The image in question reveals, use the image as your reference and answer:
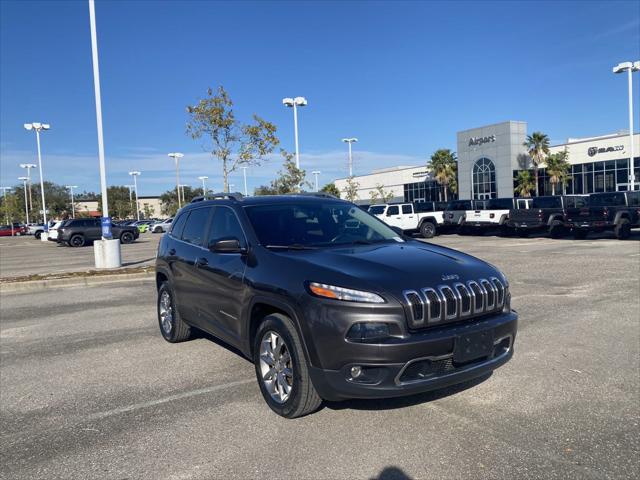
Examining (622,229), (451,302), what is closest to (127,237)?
(622,229)

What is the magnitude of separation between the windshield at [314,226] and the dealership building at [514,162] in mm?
49034

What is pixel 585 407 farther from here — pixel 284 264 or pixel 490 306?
pixel 284 264

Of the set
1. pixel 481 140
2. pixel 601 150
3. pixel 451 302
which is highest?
pixel 481 140

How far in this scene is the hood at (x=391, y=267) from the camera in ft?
11.8

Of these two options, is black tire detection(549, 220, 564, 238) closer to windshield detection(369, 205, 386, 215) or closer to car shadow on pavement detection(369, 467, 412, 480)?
windshield detection(369, 205, 386, 215)

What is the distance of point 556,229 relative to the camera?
2323 centimetres

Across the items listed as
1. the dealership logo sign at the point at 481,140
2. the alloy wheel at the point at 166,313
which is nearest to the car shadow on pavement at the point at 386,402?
the alloy wheel at the point at 166,313

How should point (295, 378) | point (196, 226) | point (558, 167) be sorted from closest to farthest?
point (295, 378) < point (196, 226) < point (558, 167)

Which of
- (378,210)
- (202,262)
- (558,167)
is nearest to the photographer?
(202,262)

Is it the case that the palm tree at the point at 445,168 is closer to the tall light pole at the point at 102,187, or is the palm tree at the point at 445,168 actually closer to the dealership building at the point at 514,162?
the dealership building at the point at 514,162

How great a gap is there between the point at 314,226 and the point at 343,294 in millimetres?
1433

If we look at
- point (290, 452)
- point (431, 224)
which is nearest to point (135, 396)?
point (290, 452)

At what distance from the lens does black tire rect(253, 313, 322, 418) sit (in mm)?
3754

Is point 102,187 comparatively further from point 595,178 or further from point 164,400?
point 595,178
